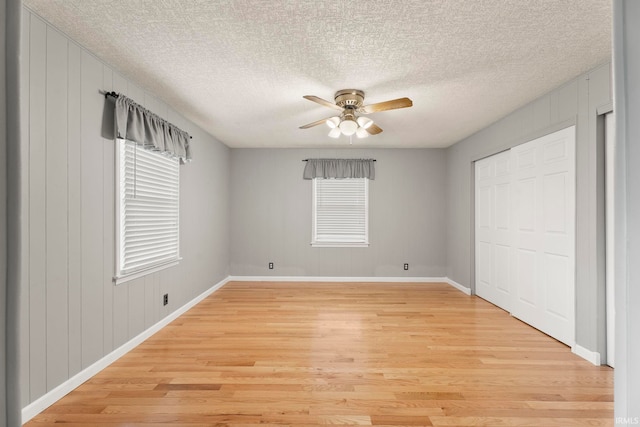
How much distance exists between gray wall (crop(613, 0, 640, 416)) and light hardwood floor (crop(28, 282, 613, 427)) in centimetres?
165

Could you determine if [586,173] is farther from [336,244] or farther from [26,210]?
[26,210]

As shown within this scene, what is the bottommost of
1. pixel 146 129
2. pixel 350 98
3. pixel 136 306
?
pixel 136 306

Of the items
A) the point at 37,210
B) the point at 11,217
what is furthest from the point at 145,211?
the point at 11,217

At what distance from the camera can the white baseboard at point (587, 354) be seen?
2.74 metres

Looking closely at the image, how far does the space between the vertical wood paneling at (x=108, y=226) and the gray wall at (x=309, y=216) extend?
132 inches

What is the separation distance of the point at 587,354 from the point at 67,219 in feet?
14.1

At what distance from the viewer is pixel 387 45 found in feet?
7.96

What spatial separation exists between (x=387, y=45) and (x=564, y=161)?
214cm

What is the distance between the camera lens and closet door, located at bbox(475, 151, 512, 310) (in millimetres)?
4277

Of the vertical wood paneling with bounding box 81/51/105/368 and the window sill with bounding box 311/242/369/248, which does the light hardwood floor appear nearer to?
the vertical wood paneling with bounding box 81/51/105/368

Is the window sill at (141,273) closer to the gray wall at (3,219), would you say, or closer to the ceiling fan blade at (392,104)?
the gray wall at (3,219)

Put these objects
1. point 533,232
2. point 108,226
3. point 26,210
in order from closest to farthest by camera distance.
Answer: point 26,210 → point 108,226 → point 533,232

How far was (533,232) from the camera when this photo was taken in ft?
12.0

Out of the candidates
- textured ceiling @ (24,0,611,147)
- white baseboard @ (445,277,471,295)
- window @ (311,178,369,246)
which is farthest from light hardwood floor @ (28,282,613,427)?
textured ceiling @ (24,0,611,147)
